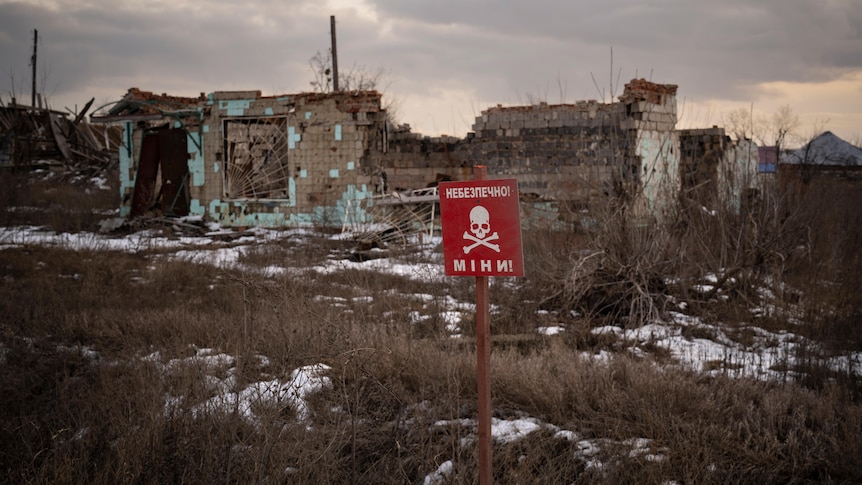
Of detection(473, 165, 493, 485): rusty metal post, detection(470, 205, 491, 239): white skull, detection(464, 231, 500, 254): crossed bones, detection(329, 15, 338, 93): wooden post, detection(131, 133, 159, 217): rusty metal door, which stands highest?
detection(329, 15, 338, 93): wooden post

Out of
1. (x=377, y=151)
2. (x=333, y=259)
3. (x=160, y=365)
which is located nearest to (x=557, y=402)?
(x=160, y=365)

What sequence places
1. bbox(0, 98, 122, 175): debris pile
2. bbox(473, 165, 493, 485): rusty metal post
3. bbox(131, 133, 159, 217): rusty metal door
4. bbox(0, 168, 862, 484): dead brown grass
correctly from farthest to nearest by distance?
bbox(0, 98, 122, 175): debris pile < bbox(131, 133, 159, 217): rusty metal door < bbox(0, 168, 862, 484): dead brown grass < bbox(473, 165, 493, 485): rusty metal post

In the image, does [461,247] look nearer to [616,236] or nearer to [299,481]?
[299,481]

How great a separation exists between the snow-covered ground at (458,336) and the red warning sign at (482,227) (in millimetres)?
1392

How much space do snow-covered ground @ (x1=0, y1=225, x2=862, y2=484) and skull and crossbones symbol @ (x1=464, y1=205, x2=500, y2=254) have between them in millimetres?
1486

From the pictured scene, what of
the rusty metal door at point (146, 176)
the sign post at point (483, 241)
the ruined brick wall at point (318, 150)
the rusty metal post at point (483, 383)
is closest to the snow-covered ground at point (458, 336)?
the rusty metal post at point (483, 383)

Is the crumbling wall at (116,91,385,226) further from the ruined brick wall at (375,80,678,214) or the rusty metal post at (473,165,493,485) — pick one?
the rusty metal post at (473,165,493,485)

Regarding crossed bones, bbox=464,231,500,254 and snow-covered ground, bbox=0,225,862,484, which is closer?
crossed bones, bbox=464,231,500,254

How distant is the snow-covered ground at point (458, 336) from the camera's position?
4590 millimetres

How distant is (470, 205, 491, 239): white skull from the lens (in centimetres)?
350

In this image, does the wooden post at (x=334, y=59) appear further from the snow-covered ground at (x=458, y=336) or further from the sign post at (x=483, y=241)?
the sign post at (x=483, y=241)

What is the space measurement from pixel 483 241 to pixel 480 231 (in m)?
0.05

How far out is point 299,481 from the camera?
12.3 ft

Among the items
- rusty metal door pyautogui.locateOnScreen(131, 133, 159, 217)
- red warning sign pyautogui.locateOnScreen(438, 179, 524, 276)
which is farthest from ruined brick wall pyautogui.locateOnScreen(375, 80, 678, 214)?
red warning sign pyautogui.locateOnScreen(438, 179, 524, 276)
